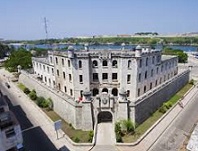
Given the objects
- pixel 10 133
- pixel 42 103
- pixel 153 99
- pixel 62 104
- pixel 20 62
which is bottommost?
pixel 42 103

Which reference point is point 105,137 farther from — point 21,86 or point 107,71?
point 21,86

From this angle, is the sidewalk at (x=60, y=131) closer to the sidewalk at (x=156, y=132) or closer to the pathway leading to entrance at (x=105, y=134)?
the sidewalk at (x=156, y=132)

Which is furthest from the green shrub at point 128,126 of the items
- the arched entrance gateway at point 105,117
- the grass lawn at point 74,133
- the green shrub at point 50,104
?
the green shrub at point 50,104

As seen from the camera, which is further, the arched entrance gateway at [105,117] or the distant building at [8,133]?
the arched entrance gateway at [105,117]

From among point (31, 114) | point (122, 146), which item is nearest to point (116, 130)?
point (122, 146)

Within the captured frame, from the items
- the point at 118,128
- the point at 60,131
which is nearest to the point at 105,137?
the point at 118,128

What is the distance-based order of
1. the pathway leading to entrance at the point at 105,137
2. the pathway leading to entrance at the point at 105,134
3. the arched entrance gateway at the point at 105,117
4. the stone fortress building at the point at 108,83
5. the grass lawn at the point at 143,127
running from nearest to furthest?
the pathway leading to entrance at the point at 105,137
the pathway leading to entrance at the point at 105,134
the grass lawn at the point at 143,127
the stone fortress building at the point at 108,83
the arched entrance gateway at the point at 105,117

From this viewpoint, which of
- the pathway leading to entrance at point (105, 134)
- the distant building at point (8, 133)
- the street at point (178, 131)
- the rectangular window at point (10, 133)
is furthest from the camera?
the pathway leading to entrance at point (105, 134)
